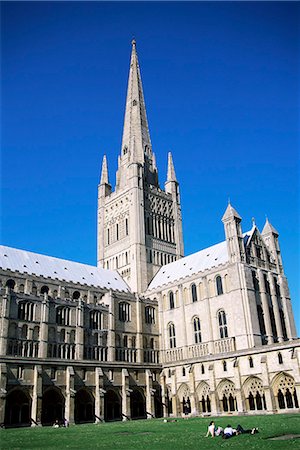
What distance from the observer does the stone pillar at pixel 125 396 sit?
57.8 metres

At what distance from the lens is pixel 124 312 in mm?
69000

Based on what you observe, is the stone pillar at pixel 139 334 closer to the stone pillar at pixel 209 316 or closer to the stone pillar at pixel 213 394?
the stone pillar at pixel 209 316

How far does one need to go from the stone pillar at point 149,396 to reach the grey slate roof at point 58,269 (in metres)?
16.9

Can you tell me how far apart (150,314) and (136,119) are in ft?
152

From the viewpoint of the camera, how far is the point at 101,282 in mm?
74688

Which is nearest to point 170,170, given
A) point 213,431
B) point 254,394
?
point 254,394

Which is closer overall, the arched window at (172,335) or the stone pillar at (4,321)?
the stone pillar at (4,321)

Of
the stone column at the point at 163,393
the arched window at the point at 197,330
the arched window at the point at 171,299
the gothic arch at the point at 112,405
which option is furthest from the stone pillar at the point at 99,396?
the arched window at the point at 171,299

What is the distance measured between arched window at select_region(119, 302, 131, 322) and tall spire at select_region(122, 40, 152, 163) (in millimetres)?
34334

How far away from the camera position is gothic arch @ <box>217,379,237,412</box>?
178ft

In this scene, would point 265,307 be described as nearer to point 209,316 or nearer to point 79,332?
point 209,316

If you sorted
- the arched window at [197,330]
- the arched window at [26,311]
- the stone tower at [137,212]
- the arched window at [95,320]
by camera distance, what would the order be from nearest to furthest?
the arched window at [26,311], the arched window at [95,320], the arched window at [197,330], the stone tower at [137,212]

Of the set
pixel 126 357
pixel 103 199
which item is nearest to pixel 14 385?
pixel 126 357

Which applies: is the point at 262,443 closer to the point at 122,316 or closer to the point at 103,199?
the point at 122,316
